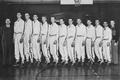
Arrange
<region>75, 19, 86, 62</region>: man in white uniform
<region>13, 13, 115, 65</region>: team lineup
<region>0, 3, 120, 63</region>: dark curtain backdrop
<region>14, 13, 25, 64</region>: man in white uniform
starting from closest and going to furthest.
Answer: <region>14, 13, 25, 64</region>: man in white uniform
<region>13, 13, 115, 65</region>: team lineup
<region>75, 19, 86, 62</region>: man in white uniform
<region>0, 3, 120, 63</region>: dark curtain backdrop

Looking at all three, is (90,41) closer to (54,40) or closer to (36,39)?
(54,40)

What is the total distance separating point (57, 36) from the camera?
16500 millimetres

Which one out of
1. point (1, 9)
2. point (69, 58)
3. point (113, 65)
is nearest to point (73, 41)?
point (69, 58)

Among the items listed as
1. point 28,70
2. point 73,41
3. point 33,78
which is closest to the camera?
point 33,78

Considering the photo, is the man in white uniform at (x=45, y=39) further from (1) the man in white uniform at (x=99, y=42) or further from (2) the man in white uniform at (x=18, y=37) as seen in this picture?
(1) the man in white uniform at (x=99, y=42)

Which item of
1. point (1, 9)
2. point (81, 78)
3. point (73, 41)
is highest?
point (1, 9)

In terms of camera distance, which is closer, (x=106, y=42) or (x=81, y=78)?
(x=81, y=78)

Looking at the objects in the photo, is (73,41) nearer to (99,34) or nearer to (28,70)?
(99,34)

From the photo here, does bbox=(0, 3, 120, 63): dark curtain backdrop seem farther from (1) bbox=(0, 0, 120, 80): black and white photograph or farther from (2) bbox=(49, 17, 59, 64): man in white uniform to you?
(2) bbox=(49, 17, 59, 64): man in white uniform

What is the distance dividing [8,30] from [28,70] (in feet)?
6.76

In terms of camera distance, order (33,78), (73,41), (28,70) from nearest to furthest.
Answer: (33,78) < (28,70) < (73,41)

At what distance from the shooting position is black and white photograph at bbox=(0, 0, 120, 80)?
Answer: 1642 cm

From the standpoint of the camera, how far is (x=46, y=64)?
16578 mm

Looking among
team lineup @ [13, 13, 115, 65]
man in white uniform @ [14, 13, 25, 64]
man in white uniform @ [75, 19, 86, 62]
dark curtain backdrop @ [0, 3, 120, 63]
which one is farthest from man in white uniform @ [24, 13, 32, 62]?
man in white uniform @ [75, 19, 86, 62]
